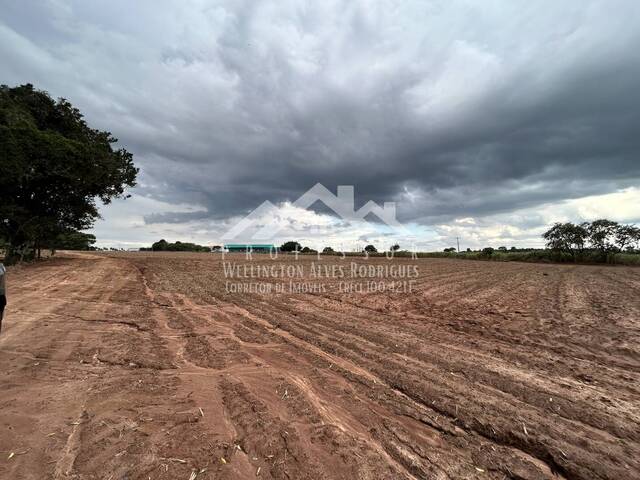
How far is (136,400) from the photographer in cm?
330

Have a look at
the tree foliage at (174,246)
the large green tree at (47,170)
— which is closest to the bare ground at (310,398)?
the large green tree at (47,170)

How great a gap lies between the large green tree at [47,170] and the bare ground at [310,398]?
15.2 metres

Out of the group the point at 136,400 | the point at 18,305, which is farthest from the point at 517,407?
the point at 18,305

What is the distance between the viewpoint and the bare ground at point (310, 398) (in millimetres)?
2479

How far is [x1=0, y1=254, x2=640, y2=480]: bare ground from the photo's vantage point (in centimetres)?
248

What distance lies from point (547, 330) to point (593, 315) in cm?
292

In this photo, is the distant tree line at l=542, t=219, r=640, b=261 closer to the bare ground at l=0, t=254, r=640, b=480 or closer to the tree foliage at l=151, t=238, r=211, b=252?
the bare ground at l=0, t=254, r=640, b=480

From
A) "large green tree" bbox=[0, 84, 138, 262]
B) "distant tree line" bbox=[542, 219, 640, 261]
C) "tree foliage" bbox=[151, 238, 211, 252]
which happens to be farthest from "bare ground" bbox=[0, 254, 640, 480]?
"tree foliage" bbox=[151, 238, 211, 252]

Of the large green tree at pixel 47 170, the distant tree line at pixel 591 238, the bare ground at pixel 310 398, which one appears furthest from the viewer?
the distant tree line at pixel 591 238

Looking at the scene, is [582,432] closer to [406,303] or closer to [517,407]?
[517,407]

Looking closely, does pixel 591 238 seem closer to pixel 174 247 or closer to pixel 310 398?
pixel 310 398

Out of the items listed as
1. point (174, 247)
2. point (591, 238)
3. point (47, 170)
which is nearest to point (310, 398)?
point (47, 170)

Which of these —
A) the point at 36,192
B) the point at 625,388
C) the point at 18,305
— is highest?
the point at 36,192

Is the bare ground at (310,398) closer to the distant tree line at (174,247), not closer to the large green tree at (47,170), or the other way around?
the large green tree at (47,170)
